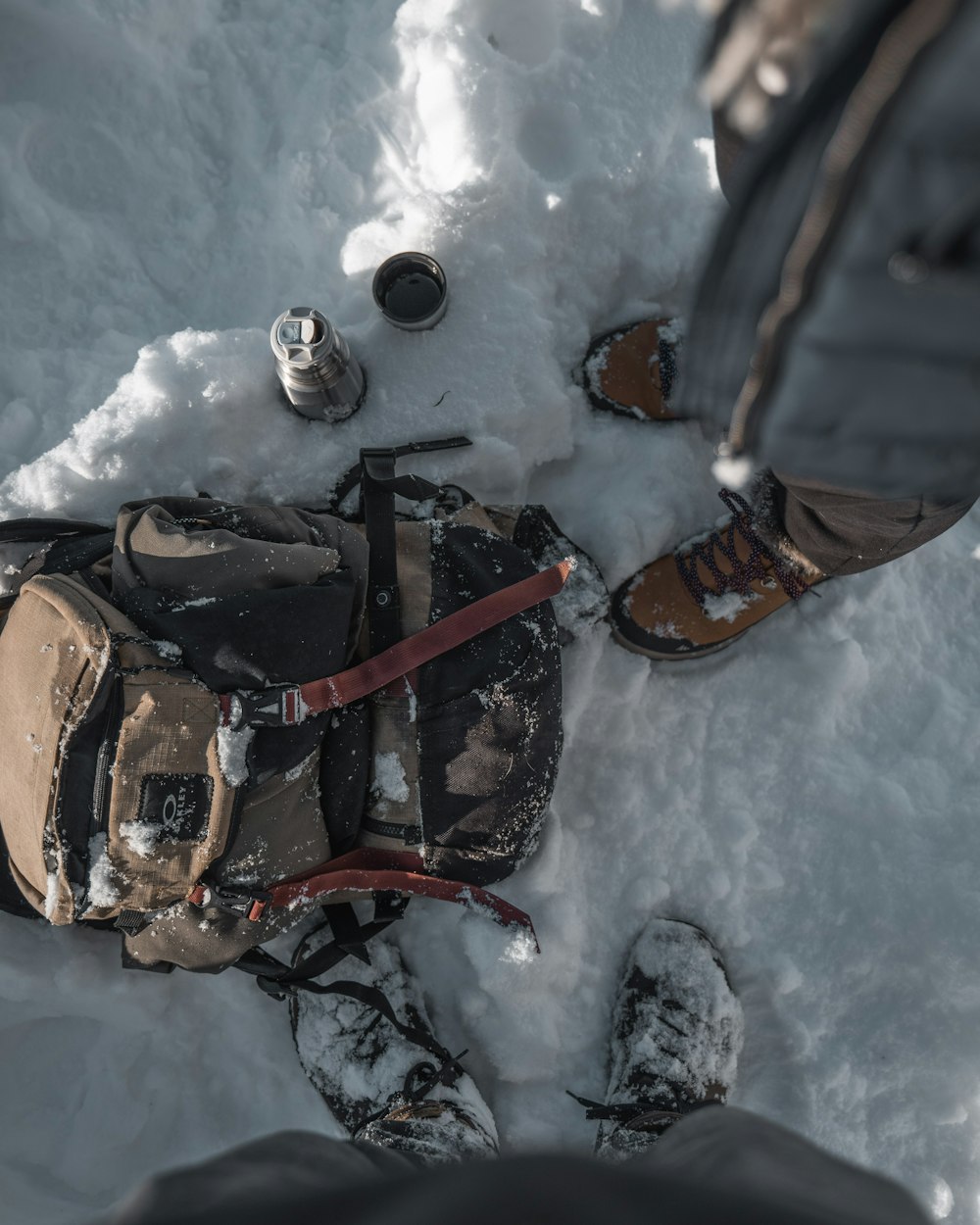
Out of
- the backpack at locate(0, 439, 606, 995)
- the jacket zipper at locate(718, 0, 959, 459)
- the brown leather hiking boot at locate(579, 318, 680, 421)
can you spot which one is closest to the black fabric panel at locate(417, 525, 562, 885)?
the backpack at locate(0, 439, 606, 995)

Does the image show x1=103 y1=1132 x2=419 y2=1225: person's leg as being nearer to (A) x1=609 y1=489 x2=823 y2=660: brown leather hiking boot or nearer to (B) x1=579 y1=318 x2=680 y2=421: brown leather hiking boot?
(A) x1=609 y1=489 x2=823 y2=660: brown leather hiking boot

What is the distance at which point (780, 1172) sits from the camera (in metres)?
0.70

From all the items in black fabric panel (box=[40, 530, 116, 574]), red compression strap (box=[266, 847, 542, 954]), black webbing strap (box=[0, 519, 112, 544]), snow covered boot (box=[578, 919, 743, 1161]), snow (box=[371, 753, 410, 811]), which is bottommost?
snow covered boot (box=[578, 919, 743, 1161])

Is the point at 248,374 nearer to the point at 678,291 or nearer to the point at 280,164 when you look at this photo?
the point at 280,164

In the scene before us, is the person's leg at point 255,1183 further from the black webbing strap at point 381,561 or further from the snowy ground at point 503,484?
the snowy ground at point 503,484

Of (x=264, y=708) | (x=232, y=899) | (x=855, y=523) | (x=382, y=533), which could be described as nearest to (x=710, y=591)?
(x=855, y=523)

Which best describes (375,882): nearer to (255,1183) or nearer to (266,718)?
(266,718)

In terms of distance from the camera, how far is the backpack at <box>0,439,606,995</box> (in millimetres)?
1155

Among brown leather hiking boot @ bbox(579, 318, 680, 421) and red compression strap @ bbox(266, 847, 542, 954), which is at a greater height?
brown leather hiking boot @ bbox(579, 318, 680, 421)

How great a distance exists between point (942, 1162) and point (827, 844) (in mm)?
672

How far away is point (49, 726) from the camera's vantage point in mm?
1121

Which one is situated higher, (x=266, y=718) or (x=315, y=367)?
(x=315, y=367)

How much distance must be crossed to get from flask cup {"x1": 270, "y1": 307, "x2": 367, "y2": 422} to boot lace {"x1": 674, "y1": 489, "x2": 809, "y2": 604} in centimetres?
86

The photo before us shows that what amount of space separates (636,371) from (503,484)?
0.43 metres
